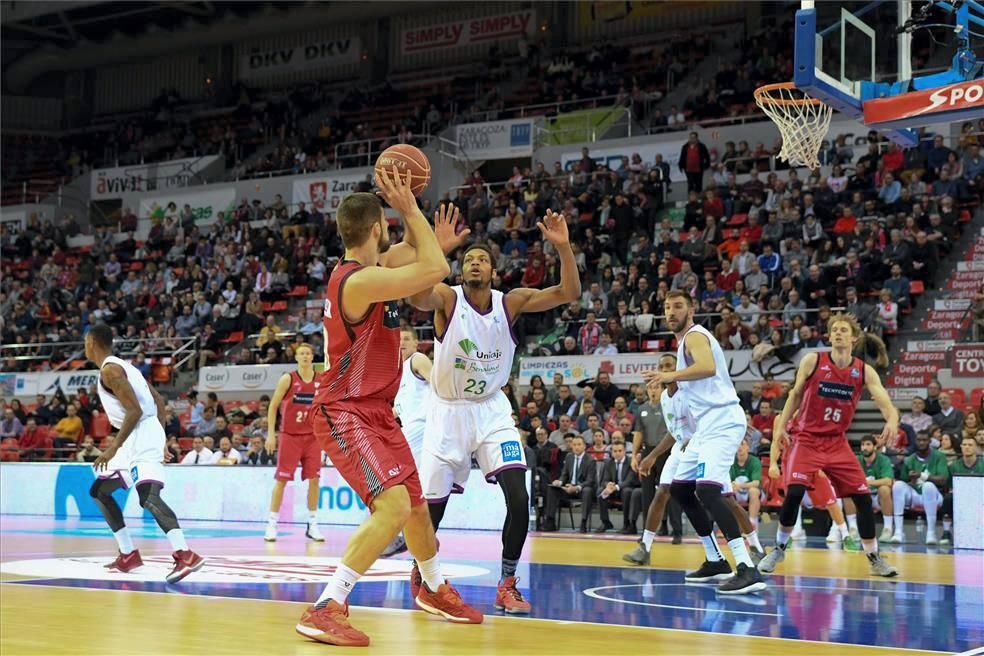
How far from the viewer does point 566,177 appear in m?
25.5

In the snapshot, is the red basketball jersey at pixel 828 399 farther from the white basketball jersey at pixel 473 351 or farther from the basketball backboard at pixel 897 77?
the white basketball jersey at pixel 473 351

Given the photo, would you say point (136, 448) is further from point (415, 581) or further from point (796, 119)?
point (796, 119)

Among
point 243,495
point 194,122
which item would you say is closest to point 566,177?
point 243,495

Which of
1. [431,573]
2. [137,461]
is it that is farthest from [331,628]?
[137,461]

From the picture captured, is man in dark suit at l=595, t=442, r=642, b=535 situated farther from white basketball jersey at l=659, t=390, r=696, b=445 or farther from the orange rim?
the orange rim

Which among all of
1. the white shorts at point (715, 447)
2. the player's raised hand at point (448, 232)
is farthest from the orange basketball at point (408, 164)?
the white shorts at point (715, 447)

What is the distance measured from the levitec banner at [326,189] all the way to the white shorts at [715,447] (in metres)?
21.0

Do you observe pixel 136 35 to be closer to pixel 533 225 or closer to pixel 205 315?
pixel 205 315

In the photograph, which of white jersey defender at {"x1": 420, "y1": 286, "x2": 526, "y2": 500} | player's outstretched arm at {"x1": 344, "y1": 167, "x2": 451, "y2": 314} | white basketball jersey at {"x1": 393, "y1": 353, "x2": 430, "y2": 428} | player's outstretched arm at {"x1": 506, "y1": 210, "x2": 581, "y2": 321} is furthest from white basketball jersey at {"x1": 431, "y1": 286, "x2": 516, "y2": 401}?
white basketball jersey at {"x1": 393, "y1": 353, "x2": 430, "y2": 428}

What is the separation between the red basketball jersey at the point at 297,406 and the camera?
13328 millimetres

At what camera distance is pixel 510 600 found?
7.07m

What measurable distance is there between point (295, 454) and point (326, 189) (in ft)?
57.8

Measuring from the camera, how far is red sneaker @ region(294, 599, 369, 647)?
555 centimetres

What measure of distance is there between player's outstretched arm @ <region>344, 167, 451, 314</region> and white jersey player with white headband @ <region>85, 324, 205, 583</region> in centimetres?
368
